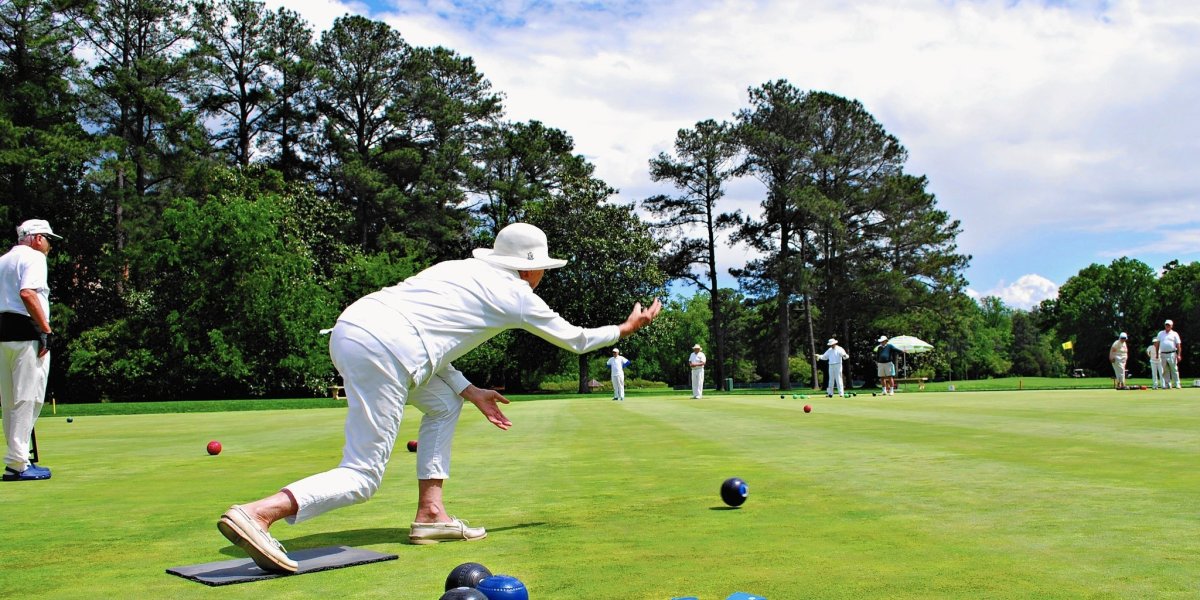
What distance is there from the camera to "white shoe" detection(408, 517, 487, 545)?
17.2 feet

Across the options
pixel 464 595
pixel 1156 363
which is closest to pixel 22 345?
pixel 464 595

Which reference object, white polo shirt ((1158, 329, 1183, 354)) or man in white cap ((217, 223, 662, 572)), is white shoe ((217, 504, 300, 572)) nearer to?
man in white cap ((217, 223, 662, 572))

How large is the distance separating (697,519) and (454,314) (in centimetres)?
204

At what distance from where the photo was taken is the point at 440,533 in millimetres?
5262

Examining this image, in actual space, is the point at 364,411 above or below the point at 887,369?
below

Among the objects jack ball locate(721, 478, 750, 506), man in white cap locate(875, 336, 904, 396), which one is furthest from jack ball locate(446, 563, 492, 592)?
man in white cap locate(875, 336, 904, 396)

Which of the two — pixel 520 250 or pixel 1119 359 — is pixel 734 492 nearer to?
pixel 520 250

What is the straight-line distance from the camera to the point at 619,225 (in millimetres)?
58344

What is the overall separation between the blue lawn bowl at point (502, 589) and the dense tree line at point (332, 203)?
39.4m

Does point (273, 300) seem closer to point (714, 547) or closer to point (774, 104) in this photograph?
point (774, 104)

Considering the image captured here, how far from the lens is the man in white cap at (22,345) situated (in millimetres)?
8680

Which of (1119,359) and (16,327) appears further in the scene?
(1119,359)

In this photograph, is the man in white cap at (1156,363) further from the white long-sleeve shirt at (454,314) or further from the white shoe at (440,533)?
the white shoe at (440,533)

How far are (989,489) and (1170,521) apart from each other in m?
1.60
